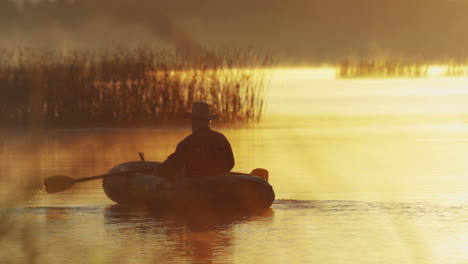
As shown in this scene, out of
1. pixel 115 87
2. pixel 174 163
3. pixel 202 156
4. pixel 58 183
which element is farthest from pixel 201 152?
pixel 115 87

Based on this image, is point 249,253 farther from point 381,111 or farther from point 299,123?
point 381,111

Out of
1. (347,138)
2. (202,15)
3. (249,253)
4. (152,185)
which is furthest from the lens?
(347,138)

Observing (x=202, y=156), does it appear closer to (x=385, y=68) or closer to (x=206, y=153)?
(x=206, y=153)

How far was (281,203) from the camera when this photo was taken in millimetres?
11516

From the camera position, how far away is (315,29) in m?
57.7

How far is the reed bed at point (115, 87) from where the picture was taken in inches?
906

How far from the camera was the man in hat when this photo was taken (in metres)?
10.7

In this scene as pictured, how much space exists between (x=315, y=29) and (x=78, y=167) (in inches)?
1664

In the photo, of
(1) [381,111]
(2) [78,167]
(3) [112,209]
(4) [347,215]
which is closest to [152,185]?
(3) [112,209]

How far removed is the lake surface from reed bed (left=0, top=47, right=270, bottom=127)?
1.48 feet

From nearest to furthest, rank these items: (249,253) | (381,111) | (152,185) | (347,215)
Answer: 1. (249,253)
2. (347,215)
3. (152,185)
4. (381,111)

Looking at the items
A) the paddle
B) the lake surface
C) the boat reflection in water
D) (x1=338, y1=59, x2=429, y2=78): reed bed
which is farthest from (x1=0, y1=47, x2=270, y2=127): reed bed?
(x1=338, y1=59, x2=429, y2=78): reed bed

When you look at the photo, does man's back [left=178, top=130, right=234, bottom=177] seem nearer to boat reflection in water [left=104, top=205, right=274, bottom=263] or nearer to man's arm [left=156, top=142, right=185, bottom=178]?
man's arm [left=156, top=142, right=185, bottom=178]

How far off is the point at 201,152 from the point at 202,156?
51 mm
